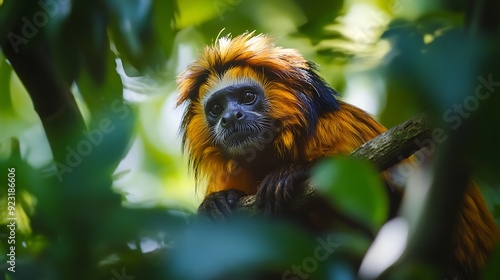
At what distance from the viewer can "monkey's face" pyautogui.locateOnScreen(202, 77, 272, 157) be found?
3.69 feet

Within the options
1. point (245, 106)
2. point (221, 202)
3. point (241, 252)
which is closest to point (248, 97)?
point (245, 106)

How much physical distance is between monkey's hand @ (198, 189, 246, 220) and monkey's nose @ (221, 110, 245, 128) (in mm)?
133

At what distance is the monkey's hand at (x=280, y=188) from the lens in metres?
0.90

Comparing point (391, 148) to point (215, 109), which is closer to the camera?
point (391, 148)

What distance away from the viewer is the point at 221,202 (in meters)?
1.09

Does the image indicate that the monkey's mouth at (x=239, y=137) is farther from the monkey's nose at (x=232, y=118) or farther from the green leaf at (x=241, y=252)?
the green leaf at (x=241, y=252)

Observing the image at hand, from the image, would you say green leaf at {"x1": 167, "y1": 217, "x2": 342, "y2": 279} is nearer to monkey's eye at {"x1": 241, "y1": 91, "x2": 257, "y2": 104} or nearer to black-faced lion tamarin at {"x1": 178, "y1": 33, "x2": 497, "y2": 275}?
black-faced lion tamarin at {"x1": 178, "y1": 33, "x2": 497, "y2": 275}

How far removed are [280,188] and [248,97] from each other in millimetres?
264

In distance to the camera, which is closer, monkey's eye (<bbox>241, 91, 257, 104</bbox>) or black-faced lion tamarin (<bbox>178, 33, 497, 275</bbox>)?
black-faced lion tamarin (<bbox>178, 33, 497, 275</bbox>)

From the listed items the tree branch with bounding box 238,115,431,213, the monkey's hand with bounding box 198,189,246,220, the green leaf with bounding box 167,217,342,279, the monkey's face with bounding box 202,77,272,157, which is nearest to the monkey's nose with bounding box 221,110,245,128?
the monkey's face with bounding box 202,77,272,157

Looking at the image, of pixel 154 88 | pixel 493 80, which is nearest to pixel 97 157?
pixel 493 80

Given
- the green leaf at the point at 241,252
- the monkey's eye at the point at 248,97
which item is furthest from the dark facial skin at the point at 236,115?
the green leaf at the point at 241,252

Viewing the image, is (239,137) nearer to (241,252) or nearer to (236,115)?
(236,115)

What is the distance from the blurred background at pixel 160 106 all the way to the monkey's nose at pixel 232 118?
3.8 inches
